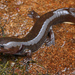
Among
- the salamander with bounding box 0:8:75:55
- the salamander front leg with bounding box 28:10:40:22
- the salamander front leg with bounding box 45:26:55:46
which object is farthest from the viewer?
the salamander front leg with bounding box 28:10:40:22

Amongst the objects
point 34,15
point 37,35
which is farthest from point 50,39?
point 34,15

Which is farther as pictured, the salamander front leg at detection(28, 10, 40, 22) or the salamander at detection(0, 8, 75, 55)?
the salamander front leg at detection(28, 10, 40, 22)

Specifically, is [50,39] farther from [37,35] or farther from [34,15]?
[34,15]

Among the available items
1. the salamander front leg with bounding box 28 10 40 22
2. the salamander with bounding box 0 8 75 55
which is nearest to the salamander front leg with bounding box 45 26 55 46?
the salamander with bounding box 0 8 75 55

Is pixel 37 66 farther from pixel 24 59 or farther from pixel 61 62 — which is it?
pixel 61 62

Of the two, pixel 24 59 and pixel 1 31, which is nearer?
pixel 24 59

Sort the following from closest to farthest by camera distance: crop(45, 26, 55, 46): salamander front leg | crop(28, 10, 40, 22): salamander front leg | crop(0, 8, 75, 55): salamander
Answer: crop(0, 8, 75, 55): salamander
crop(45, 26, 55, 46): salamander front leg
crop(28, 10, 40, 22): salamander front leg

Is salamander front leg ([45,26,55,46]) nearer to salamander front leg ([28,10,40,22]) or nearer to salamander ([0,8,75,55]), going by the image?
salamander ([0,8,75,55])

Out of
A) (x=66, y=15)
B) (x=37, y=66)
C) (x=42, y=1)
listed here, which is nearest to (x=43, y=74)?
(x=37, y=66)

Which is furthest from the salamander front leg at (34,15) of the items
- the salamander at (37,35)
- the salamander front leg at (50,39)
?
the salamander front leg at (50,39)
